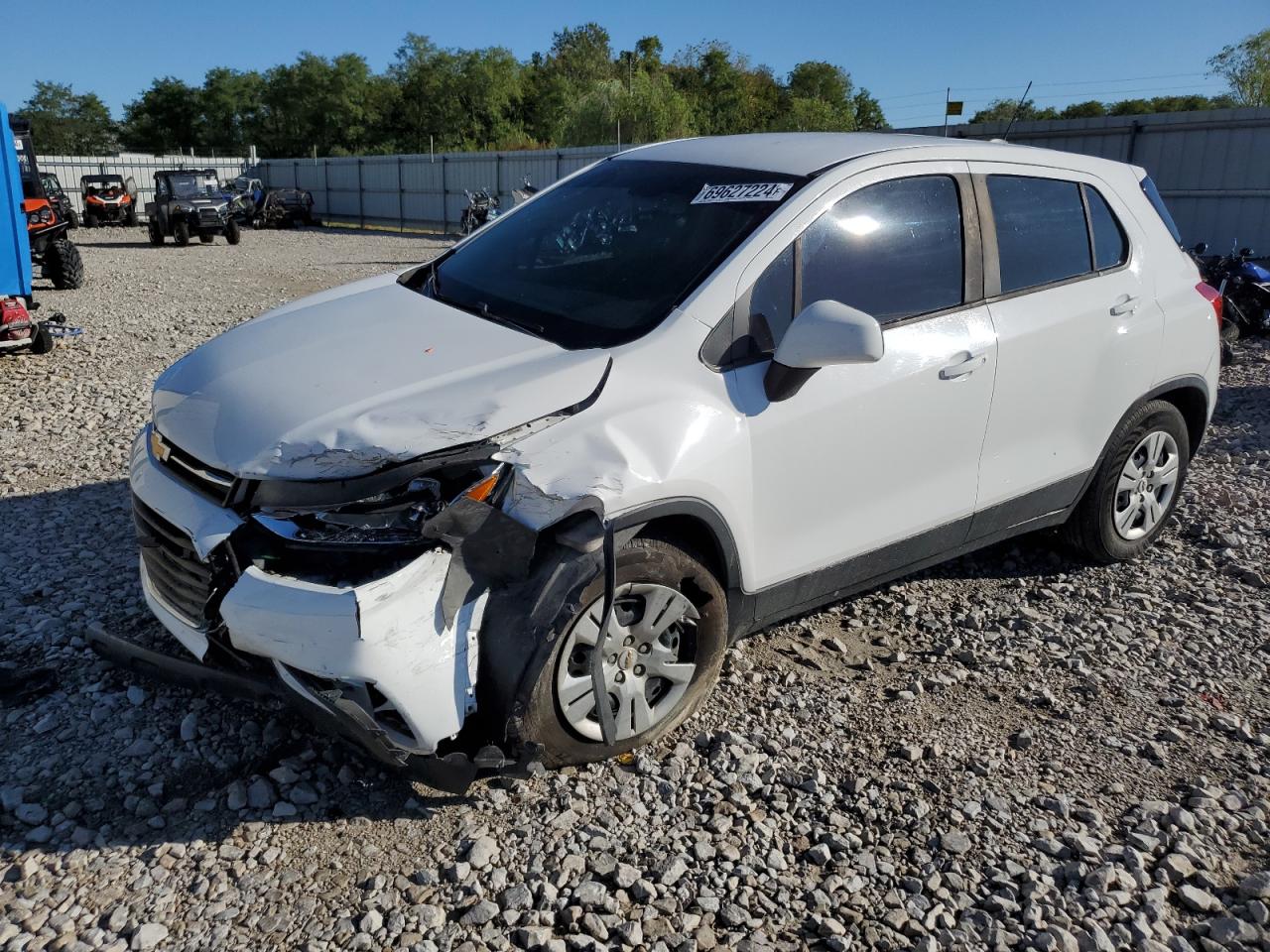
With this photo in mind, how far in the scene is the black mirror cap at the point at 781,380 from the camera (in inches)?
123

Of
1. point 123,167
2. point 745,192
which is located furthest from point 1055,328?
point 123,167

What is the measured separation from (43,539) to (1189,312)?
5.36 meters

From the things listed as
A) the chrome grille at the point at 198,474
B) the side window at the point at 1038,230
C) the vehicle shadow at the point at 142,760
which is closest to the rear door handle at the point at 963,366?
the side window at the point at 1038,230

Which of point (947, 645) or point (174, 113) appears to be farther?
point (174, 113)

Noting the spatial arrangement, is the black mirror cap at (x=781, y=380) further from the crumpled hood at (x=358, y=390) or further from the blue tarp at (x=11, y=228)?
the blue tarp at (x=11, y=228)

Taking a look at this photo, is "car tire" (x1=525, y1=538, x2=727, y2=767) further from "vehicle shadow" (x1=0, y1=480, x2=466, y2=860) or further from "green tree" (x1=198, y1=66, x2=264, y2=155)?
"green tree" (x1=198, y1=66, x2=264, y2=155)

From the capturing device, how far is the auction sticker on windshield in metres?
3.42

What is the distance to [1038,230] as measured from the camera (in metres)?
4.07

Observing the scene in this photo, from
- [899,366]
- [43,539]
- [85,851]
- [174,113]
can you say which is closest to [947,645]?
[899,366]

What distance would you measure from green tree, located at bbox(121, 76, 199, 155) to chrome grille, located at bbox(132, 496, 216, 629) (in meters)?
81.8

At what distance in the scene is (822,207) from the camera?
339 cm

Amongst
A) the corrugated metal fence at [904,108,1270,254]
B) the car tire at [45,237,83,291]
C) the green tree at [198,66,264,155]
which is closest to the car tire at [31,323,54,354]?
the car tire at [45,237,83,291]

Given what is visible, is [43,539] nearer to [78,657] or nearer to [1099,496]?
[78,657]

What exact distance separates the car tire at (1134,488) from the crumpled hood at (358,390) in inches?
104
